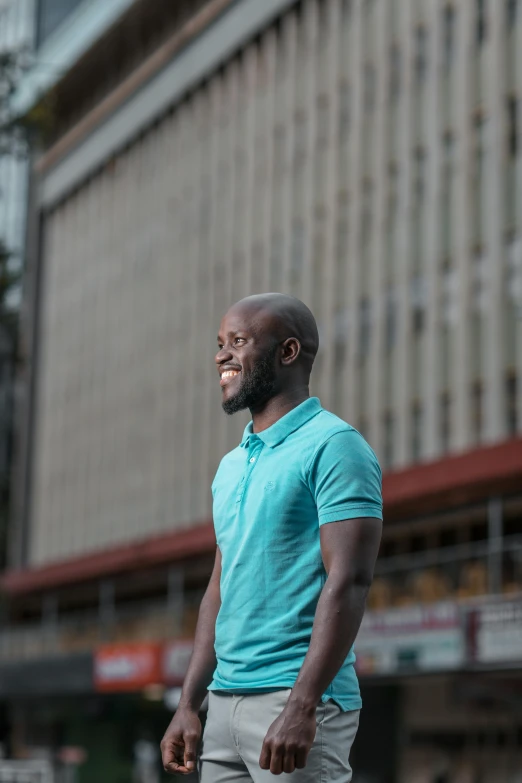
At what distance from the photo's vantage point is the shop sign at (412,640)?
76.1 ft

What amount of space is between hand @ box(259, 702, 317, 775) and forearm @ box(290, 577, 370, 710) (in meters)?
0.03

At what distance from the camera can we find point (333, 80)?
42.7m

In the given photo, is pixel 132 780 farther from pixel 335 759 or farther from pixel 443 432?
pixel 335 759

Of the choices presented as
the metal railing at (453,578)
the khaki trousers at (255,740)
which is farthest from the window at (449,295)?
the khaki trousers at (255,740)

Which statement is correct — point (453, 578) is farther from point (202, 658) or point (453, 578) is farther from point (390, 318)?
point (202, 658)

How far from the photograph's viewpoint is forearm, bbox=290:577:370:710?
10.9ft

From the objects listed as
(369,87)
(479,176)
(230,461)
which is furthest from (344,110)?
(230,461)

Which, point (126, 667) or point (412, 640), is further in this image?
point (126, 667)

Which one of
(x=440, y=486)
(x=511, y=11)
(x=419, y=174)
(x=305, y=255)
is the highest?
(x=511, y=11)

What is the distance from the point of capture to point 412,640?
2459 cm

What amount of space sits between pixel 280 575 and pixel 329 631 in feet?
0.86

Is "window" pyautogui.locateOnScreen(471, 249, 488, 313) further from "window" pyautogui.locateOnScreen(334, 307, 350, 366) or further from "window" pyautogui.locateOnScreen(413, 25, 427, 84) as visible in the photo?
"window" pyautogui.locateOnScreen(334, 307, 350, 366)

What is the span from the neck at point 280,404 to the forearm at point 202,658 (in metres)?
0.45

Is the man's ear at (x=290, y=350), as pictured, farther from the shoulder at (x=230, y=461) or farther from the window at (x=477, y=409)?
the window at (x=477, y=409)
